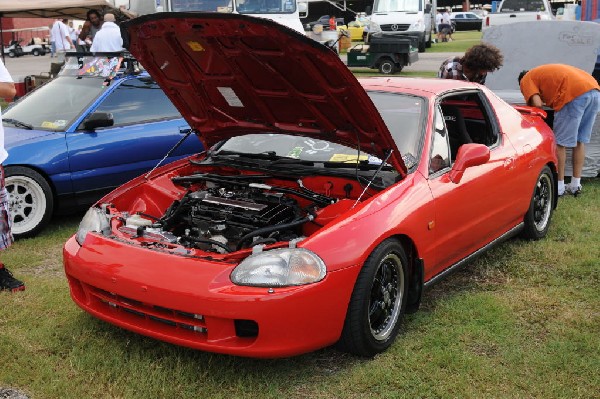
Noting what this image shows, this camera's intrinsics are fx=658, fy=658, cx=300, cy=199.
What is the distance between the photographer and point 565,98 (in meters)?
6.24

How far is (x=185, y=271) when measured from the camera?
3074 millimetres

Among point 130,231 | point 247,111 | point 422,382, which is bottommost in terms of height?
point 422,382

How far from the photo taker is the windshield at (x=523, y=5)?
21859 millimetres

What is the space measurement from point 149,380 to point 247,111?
1.85 m

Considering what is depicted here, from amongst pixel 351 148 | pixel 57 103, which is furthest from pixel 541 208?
pixel 57 103

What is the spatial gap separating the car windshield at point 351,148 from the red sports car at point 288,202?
0.04ft

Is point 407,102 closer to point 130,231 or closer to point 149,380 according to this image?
point 130,231

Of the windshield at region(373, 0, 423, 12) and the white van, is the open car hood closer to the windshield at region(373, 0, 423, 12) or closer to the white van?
the white van

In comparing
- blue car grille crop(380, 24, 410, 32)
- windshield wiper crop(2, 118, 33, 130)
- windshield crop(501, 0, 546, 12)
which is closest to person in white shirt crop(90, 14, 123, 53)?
windshield wiper crop(2, 118, 33, 130)

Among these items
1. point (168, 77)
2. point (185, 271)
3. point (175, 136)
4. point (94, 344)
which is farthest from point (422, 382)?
point (175, 136)

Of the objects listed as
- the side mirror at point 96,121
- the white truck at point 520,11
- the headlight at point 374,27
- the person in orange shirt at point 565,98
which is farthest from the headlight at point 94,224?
the white truck at point 520,11

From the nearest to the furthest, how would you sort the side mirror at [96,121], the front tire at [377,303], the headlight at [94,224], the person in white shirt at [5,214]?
the front tire at [377,303] → the headlight at [94,224] → the person in white shirt at [5,214] → the side mirror at [96,121]

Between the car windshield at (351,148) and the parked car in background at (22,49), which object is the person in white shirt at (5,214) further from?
the parked car in background at (22,49)

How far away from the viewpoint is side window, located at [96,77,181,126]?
6246 millimetres
